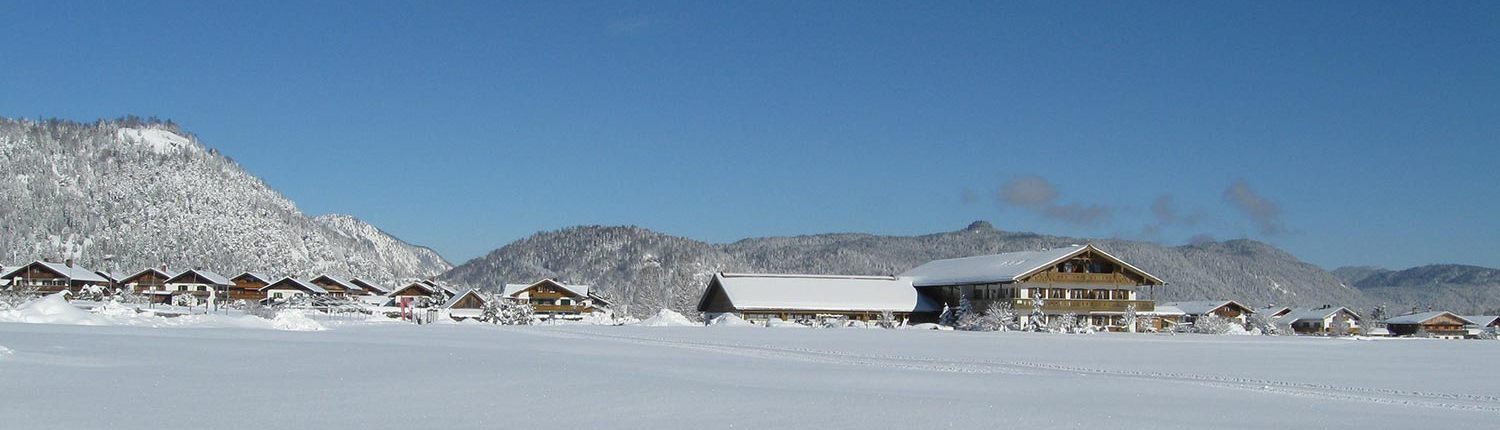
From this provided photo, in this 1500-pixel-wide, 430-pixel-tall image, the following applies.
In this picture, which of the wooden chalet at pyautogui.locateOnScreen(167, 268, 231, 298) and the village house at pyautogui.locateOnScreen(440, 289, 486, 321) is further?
the wooden chalet at pyautogui.locateOnScreen(167, 268, 231, 298)

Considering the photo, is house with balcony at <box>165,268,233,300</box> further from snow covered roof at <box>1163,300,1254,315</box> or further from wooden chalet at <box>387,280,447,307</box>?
snow covered roof at <box>1163,300,1254,315</box>

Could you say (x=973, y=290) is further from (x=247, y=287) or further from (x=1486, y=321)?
(x=247, y=287)

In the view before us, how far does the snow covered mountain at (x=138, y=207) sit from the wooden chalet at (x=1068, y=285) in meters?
106

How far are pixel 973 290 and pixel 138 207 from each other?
418ft

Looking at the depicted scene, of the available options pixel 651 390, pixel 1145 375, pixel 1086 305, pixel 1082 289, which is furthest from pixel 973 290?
pixel 651 390

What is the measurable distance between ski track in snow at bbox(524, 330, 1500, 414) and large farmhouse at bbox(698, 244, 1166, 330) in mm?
36771

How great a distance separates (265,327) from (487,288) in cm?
14396

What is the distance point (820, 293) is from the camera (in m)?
66.5

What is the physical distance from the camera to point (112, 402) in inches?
413

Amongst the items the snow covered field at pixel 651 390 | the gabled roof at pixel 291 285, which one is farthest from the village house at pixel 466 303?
the snow covered field at pixel 651 390

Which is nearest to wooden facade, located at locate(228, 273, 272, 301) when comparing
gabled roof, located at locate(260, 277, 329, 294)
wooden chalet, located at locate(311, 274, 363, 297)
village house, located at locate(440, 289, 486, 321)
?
gabled roof, located at locate(260, 277, 329, 294)

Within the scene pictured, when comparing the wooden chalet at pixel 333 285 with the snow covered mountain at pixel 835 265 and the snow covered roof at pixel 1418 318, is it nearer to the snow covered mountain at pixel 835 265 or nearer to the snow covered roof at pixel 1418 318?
the snow covered mountain at pixel 835 265

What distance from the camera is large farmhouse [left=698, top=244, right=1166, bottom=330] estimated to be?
198ft

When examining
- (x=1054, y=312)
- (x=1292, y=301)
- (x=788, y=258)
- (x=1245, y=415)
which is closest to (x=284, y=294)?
(x=1054, y=312)
